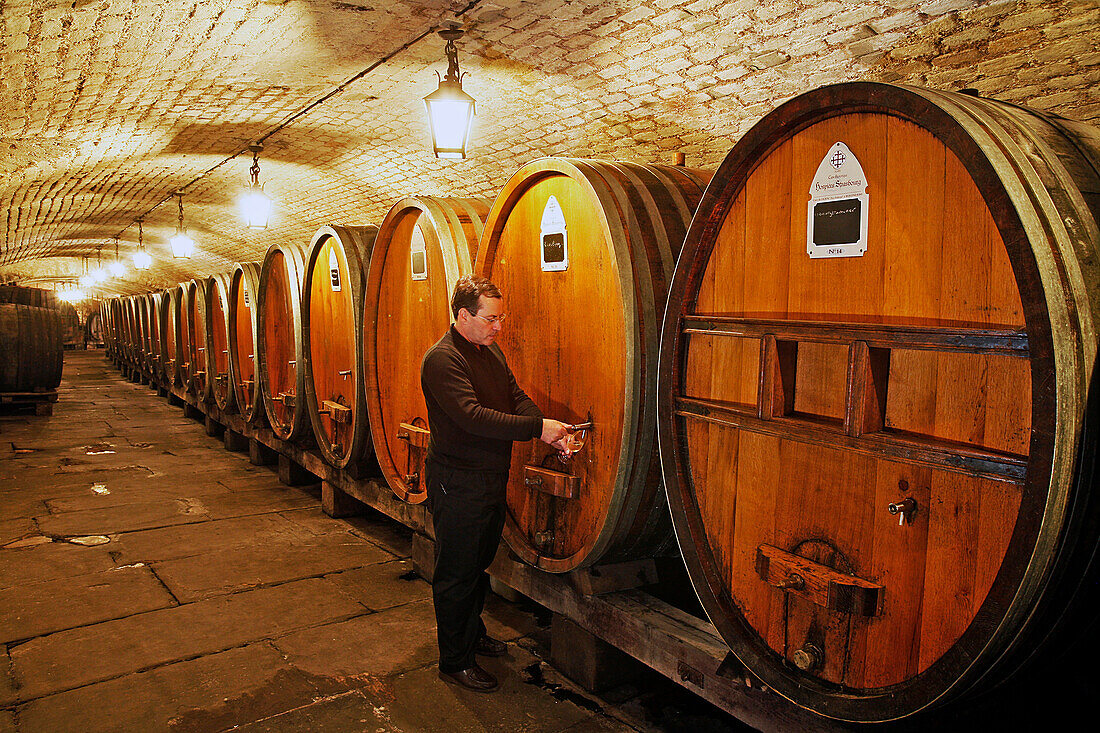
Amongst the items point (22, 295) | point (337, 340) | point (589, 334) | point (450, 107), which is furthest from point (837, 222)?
point (22, 295)

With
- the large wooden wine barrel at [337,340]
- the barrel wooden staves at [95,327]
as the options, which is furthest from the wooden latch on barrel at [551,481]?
the barrel wooden staves at [95,327]

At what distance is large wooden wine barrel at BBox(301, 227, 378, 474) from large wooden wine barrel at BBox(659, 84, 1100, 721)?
9.21ft

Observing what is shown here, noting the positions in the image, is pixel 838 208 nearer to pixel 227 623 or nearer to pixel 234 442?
pixel 227 623

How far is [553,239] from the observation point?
2.93m

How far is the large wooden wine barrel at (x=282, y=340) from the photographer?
573cm

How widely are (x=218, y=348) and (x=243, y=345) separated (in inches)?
55.7

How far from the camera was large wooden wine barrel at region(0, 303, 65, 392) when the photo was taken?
1028cm

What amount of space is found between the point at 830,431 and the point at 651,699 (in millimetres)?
1734

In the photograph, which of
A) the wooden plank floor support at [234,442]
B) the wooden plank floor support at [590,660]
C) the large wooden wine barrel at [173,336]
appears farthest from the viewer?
the large wooden wine barrel at [173,336]

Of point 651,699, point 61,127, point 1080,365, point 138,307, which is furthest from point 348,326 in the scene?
point 138,307

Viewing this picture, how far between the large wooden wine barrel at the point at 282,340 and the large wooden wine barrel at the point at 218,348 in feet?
5.69

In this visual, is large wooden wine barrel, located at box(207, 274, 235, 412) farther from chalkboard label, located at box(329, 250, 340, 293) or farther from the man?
the man

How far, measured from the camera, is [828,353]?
192 centimetres

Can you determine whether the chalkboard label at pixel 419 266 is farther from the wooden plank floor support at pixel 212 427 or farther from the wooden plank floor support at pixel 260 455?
the wooden plank floor support at pixel 212 427
